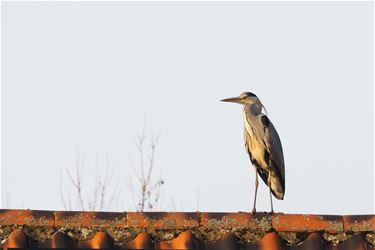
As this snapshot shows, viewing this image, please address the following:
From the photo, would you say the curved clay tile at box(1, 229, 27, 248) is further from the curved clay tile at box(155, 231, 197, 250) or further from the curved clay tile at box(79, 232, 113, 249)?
the curved clay tile at box(155, 231, 197, 250)

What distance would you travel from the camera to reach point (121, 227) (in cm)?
609

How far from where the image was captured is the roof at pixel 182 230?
599 cm

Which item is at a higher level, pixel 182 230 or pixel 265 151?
pixel 265 151

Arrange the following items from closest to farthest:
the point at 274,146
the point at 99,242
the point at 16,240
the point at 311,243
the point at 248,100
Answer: the point at 16,240
the point at 99,242
the point at 311,243
the point at 274,146
the point at 248,100

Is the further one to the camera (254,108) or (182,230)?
(254,108)

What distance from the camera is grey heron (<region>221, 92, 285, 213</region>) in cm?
1030

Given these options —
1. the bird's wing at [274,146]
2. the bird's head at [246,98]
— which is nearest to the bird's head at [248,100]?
the bird's head at [246,98]

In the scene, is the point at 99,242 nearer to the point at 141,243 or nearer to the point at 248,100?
the point at 141,243

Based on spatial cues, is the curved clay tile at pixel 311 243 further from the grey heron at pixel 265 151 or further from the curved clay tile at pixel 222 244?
the grey heron at pixel 265 151

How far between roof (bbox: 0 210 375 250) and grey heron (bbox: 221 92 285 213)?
3736mm

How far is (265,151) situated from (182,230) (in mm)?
4337

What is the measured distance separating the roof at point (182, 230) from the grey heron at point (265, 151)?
3.74 metres

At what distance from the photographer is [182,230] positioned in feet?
20.1

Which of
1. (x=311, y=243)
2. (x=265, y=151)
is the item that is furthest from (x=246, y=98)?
(x=311, y=243)
